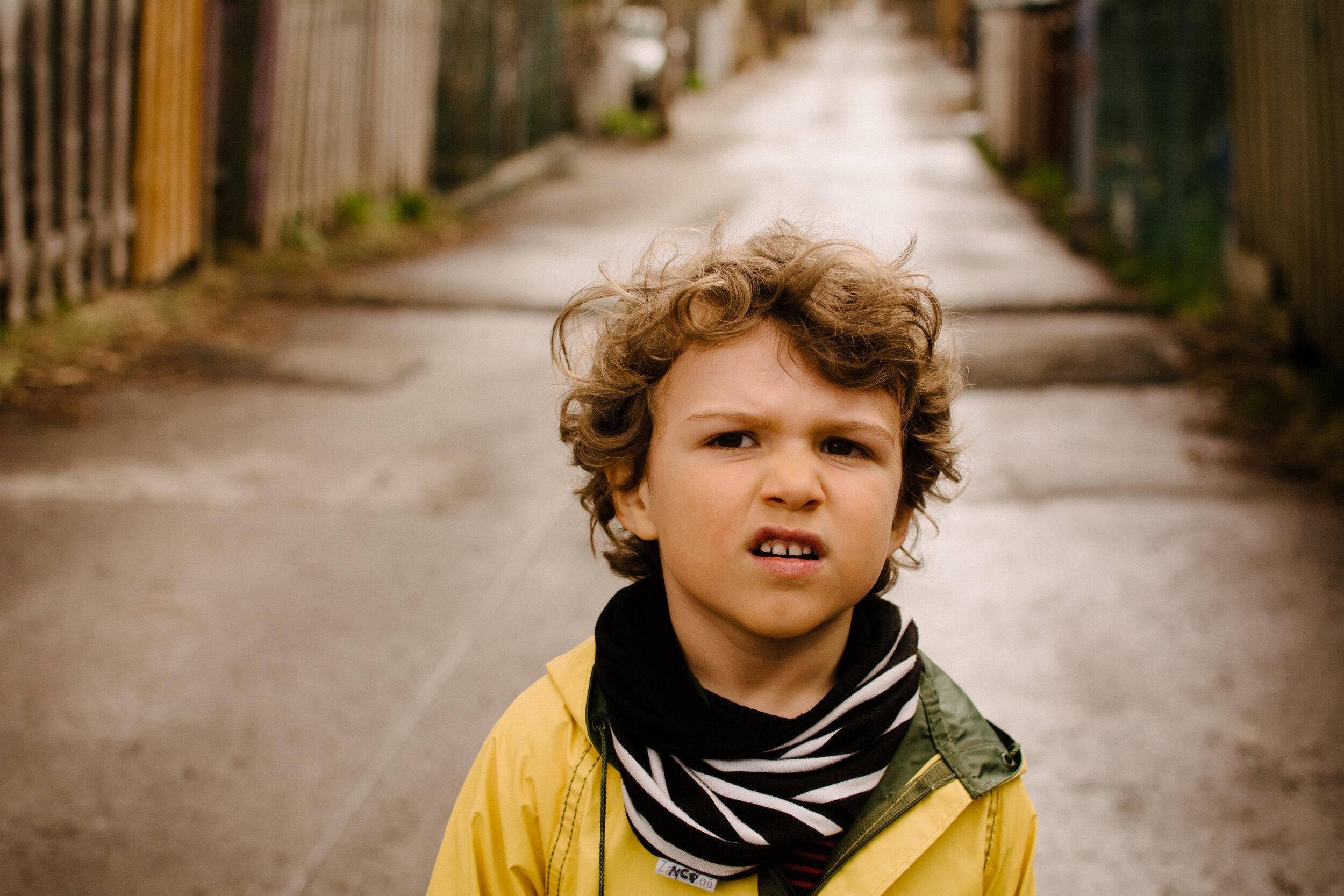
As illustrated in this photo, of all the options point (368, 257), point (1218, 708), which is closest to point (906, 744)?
point (1218, 708)

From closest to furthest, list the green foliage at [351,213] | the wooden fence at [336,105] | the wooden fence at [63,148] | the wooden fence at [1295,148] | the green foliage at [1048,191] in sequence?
1. the wooden fence at [1295,148]
2. the wooden fence at [63,148]
3. the wooden fence at [336,105]
4. the green foliage at [351,213]
5. the green foliage at [1048,191]

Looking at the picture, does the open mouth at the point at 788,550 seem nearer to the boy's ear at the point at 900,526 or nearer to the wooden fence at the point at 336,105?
the boy's ear at the point at 900,526

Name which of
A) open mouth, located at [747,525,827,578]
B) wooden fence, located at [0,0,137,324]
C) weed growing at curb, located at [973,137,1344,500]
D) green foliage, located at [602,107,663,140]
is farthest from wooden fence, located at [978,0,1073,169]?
open mouth, located at [747,525,827,578]

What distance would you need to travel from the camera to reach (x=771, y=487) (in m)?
1.37

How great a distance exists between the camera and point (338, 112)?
8.86 meters

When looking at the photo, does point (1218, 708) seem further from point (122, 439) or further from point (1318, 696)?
point (122, 439)

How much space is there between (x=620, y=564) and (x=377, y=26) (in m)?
8.67

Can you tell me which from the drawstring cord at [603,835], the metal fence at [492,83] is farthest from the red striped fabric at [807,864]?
the metal fence at [492,83]

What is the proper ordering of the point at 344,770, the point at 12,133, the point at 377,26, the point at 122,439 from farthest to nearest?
1. the point at 377,26
2. the point at 12,133
3. the point at 122,439
4. the point at 344,770

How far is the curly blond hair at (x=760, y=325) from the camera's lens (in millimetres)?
1486

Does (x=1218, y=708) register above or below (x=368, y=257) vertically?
below

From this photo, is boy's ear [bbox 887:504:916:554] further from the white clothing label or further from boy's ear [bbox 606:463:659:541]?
the white clothing label

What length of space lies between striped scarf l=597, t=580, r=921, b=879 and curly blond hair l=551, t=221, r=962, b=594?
10.6 inches

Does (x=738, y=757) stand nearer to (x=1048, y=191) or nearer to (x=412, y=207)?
(x=412, y=207)
